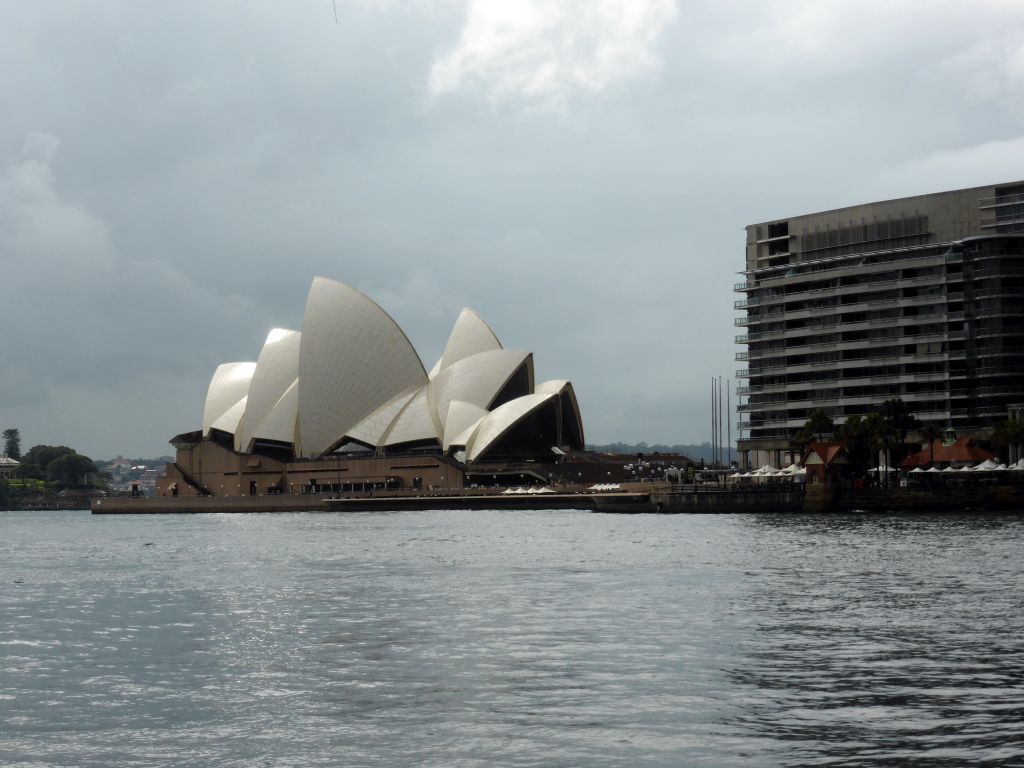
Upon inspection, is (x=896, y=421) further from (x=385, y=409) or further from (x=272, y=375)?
(x=272, y=375)

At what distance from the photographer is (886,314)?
115938mm

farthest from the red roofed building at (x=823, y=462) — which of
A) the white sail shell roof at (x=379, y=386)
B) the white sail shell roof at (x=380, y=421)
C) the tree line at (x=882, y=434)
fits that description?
the white sail shell roof at (x=380, y=421)

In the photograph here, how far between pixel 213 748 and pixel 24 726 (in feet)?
10.7

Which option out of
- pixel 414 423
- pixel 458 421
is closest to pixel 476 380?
pixel 458 421

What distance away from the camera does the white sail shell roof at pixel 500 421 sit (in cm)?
12494

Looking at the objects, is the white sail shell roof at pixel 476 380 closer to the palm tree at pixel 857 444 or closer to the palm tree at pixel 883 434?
the palm tree at pixel 857 444

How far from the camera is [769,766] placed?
14.8 meters

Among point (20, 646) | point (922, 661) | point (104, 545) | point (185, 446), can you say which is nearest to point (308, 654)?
point (20, 646)

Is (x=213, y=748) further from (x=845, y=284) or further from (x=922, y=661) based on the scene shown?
(x=845, y=284)

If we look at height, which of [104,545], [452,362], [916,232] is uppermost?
[916,232]

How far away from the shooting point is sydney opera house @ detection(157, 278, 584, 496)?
414ft

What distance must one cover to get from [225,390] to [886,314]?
7059cm

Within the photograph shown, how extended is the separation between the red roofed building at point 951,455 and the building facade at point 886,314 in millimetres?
14664

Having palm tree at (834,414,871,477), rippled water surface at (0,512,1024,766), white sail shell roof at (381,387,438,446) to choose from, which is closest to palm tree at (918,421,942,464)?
palm tree at (834,414,871,477)
